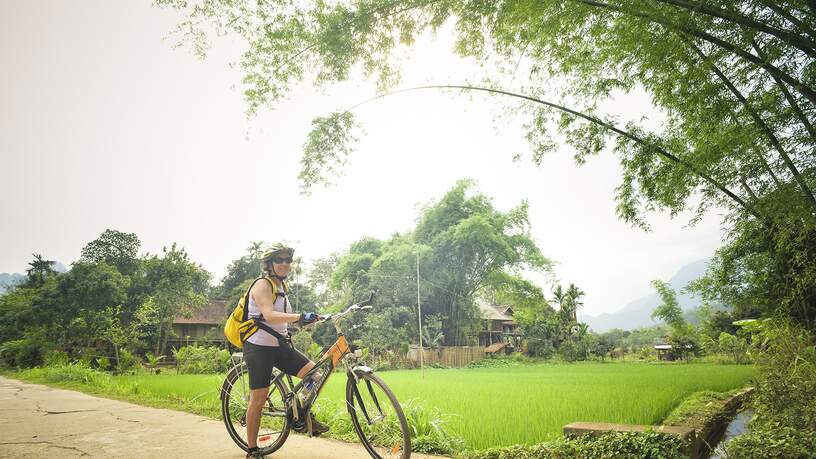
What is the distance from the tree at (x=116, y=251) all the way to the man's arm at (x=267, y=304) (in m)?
23.1

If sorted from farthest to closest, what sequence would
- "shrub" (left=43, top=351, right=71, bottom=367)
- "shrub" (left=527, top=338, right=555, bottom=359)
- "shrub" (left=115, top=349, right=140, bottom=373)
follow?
"shrub" (left=527, top=338, right=555, bottom=359), "shrub" (left=115, top=349, right=140, bottom=373), "shrub" (left=43, top=351, right=71, bottom=367)

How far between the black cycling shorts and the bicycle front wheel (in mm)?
503

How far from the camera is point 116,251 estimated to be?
22.8 m

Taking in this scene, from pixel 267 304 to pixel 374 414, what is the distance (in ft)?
3.37

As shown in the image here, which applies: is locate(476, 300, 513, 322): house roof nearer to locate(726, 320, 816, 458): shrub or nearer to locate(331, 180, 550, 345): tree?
locate(331, 180, 550, 345): tree

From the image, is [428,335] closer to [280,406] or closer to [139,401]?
[139,401]

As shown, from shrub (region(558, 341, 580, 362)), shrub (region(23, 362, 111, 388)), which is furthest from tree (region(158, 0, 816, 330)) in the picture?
shrub (region(558, 341, 580, 362))

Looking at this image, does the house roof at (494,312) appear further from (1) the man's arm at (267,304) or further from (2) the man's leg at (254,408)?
(1) the man's arm at (267,304)

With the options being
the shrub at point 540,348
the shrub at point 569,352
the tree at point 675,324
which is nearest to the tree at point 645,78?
the tree at point 675,324

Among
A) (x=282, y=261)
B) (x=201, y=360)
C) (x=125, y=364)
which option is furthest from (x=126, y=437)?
(x=125, y=364)

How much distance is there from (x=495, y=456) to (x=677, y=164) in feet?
13.8

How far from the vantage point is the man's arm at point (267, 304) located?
288 cm

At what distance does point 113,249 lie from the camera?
22781 mm

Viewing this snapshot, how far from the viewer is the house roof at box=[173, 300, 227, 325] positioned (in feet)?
94.9
